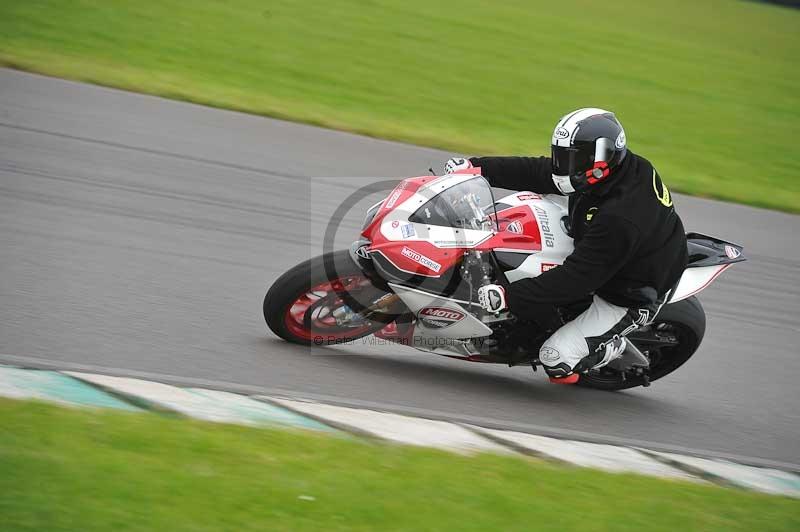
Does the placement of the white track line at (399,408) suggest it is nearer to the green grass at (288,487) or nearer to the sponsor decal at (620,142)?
the green grass at (288,487)

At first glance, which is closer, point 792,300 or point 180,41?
point 792,300

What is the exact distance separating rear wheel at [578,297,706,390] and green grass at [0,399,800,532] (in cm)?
121

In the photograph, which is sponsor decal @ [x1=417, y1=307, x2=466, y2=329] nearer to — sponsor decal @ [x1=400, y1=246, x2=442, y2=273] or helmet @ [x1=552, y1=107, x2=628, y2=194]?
sponsor decal @ [x1=400, y1=246, x2=442, y2=273]

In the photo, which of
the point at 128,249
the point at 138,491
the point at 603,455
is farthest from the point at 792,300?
the point at 138,491

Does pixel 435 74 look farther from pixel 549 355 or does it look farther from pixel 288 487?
pixel 288 487

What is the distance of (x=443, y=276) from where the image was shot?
511 cm

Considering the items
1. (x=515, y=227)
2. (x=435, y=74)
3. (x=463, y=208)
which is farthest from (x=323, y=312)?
(x=435, y=74)

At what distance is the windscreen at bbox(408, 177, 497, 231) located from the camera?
509 centimetres

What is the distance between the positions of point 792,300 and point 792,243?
1.76m

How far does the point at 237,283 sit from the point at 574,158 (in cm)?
261

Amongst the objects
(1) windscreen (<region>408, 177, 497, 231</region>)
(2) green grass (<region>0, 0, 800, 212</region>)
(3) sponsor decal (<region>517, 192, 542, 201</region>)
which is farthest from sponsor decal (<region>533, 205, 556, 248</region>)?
(2) green grass (<region>0, 0, 800, 212</region>)

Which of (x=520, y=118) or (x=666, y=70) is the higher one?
(x=666, y=70)

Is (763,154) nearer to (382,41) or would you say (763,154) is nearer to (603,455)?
(382,41)

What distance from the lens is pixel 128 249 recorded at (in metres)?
6.55
